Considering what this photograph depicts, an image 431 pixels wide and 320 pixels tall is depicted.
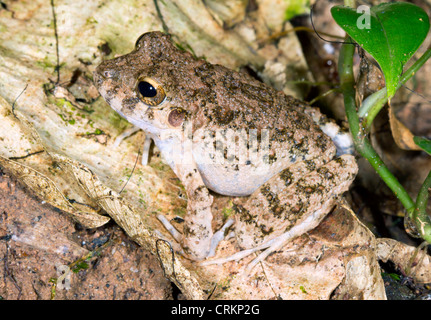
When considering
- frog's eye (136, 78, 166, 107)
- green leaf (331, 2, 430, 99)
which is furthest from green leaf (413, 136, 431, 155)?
frog's eye (136, 78, 166, 107)

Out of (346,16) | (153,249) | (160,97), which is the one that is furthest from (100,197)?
(346,16)

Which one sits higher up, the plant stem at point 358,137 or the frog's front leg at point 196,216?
the plant stem at point 358,137

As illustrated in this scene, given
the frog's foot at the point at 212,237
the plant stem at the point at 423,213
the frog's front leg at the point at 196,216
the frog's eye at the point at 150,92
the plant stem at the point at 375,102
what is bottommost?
the frog's foot at the point at 212,237

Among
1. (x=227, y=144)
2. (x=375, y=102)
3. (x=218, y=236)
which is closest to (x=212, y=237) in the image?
(x=218, y=236)

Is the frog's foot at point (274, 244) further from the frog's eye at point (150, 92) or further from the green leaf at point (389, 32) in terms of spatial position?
the frog's eye at point (150, 92)

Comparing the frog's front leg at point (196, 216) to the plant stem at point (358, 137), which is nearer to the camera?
the frog's front leg at point (196, 216)

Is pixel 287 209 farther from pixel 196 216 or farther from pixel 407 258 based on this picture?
pixel 407 258

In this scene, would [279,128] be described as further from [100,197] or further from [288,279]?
[100,197]

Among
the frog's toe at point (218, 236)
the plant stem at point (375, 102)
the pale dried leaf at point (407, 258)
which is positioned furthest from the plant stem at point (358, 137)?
the frog's toe at point (218, 236)

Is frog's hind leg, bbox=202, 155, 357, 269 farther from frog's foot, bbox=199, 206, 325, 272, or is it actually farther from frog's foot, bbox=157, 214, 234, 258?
frog's foot, bbox=157, 214, 234, 258
